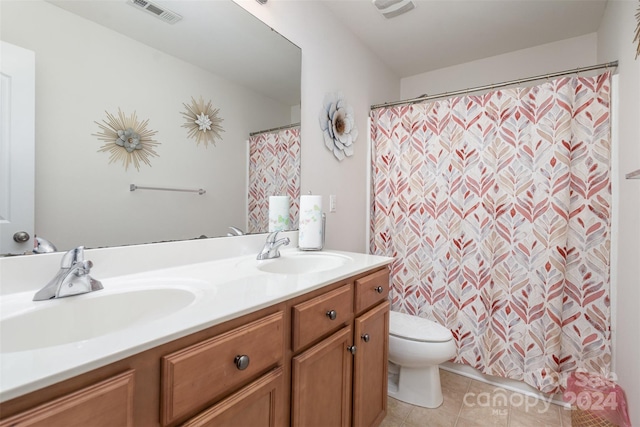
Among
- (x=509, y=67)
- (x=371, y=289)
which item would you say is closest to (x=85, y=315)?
(x=371, y=289)

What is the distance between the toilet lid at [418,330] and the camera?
1.67m

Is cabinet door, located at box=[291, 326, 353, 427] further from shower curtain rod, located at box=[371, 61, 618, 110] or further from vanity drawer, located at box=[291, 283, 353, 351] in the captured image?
shower curtain rod, located at box=[371, 61, 618, 110]

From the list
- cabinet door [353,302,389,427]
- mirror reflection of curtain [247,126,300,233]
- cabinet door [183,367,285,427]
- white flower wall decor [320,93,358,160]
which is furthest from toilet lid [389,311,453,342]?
white flower wall decor [320,93,358,160]

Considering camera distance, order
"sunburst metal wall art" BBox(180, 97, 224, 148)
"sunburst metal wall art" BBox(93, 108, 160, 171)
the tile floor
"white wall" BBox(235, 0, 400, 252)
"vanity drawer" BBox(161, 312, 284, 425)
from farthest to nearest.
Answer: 1. "white wall" BBox(235, 0, 400, 252)
2. the tile floor
3. "sunburst metal wall art" BBox(180, 97, 224, 148)
4. "sunburst metal wall art" BBox(93, 108, 160, 171)
5. "vanity drawer" BBox(161, 312, 284, 425)

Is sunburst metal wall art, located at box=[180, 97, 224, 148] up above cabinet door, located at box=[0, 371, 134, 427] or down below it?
above

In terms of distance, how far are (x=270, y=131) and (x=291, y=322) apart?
103 centimetres

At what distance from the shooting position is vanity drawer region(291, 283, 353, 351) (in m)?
0.92

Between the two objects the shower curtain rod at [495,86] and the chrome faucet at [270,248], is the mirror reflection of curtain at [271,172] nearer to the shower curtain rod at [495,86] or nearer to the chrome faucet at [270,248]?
the chrome faucet at [270,248]

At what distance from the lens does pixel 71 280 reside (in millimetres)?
789

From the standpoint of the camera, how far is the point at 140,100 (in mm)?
1057

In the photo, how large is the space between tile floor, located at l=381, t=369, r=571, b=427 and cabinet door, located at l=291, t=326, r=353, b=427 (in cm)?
64

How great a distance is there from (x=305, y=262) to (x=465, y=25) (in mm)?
1982

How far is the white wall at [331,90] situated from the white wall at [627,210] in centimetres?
143

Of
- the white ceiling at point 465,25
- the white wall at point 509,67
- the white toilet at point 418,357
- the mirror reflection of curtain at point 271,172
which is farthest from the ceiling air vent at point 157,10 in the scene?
the white wall at point 509,67
